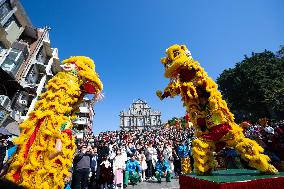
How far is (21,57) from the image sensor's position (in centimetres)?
2227

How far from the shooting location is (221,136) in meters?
4.41

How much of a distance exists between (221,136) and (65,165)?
2900 mm

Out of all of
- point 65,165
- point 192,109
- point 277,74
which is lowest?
point 65,165

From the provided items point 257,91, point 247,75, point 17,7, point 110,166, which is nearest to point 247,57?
point 247,75

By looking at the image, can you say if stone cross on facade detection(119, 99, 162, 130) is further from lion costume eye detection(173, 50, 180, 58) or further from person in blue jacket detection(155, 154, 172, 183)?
lion costume eye detection(173, 50, 180, 58)

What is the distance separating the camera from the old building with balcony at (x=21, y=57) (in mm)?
19769

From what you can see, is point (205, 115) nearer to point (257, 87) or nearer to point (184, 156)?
point (184, 156)

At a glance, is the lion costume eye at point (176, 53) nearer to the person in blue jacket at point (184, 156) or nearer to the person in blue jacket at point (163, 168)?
the person in blue jacket at point (163, 168)

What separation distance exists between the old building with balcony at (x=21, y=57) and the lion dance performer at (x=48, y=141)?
578 inches

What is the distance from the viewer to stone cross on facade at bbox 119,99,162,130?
249 feet

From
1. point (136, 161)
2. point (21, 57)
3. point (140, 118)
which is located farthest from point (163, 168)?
point (140, 118)

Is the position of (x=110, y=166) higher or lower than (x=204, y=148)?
higher

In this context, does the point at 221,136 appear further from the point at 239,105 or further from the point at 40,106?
the point at 239,105

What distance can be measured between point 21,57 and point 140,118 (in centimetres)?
5726
